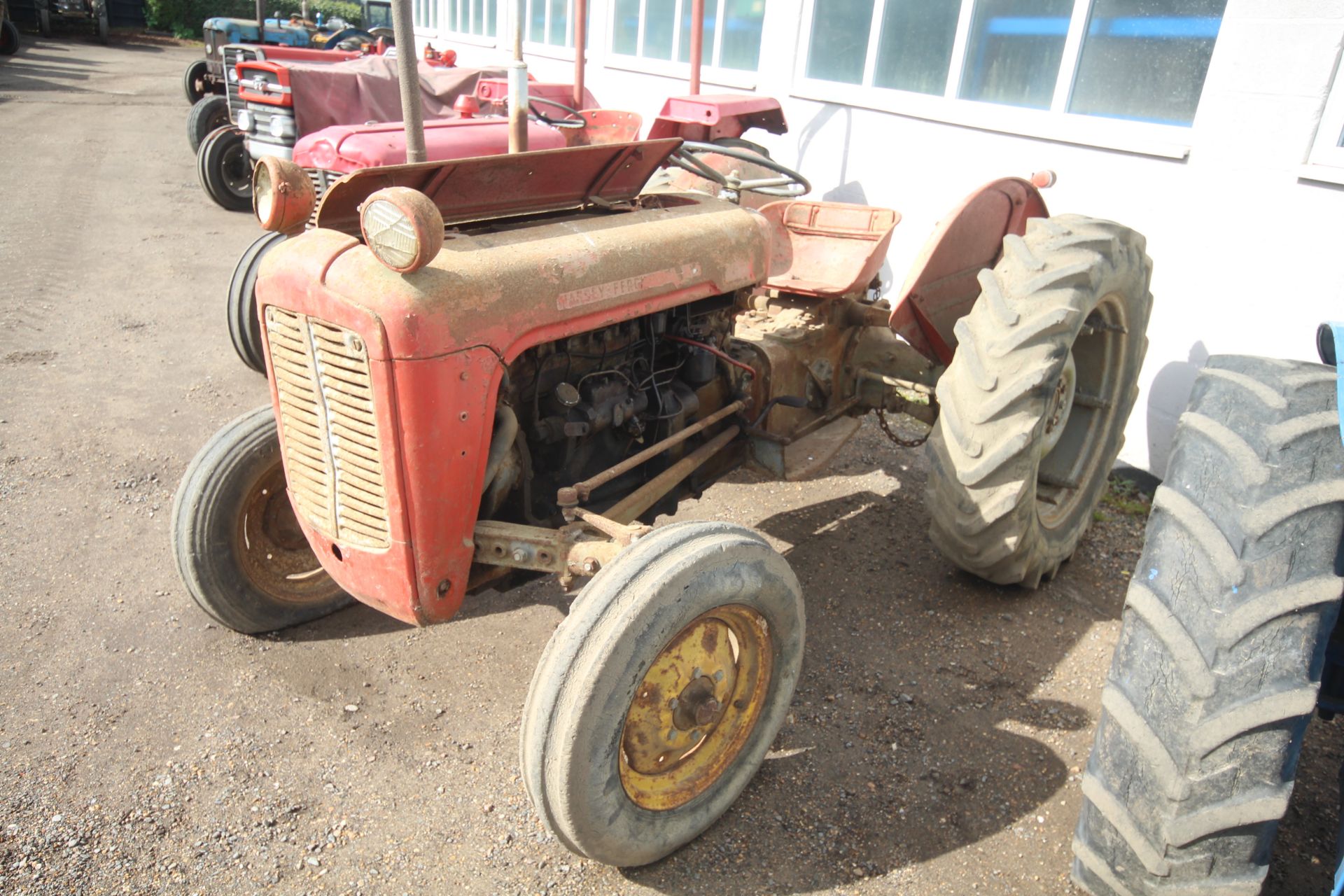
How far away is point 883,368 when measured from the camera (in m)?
3.88

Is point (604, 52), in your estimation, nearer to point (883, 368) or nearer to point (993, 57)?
point (993, 57)

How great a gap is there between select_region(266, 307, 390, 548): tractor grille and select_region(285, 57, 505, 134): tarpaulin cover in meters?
5.90

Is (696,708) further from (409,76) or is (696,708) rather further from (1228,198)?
(1228,198)

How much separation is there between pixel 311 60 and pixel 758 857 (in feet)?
28.5

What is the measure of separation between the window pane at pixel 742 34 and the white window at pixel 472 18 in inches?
284

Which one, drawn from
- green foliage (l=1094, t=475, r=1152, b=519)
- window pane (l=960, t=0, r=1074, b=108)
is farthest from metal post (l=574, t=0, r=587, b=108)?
green foliage (l=1094, t=475, r=1152, b=519)

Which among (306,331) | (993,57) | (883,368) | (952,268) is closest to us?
(306,331)

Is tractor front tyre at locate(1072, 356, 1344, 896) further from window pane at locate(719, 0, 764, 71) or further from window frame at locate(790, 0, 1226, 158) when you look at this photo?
window pane at locate(719, 0, 764, 71)

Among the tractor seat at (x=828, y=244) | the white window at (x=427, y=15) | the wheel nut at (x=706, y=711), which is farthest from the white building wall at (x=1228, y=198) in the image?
the white window at (x=427, y=15)

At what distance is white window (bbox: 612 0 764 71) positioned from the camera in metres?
7.18

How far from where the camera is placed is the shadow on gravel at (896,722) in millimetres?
2275

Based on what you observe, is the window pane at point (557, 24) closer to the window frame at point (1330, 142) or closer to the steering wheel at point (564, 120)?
the steering wheel at point (564, 120)

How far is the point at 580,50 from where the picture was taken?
6.27 m

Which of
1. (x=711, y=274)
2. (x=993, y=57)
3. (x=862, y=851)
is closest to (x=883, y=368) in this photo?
(x=711, y=274)
